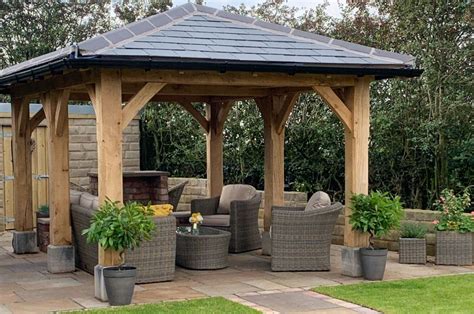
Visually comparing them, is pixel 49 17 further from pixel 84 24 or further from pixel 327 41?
pixel 327 41

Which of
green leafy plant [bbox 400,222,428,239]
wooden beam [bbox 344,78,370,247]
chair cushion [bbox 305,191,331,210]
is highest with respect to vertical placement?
wooden beam [bbox 344,78,370,247]

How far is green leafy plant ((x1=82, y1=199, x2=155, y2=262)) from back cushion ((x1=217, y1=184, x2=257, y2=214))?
3692 mm

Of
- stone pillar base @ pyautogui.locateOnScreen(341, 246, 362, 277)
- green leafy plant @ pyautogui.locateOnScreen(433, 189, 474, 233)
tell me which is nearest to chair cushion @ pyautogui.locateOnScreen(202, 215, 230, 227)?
stone pillar base @ pyautogui.locateOnScreen(341, 246, 362, 277)

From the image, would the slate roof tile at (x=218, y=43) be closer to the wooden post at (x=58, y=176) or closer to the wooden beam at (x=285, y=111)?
the wooden post at (x=58, y=176)

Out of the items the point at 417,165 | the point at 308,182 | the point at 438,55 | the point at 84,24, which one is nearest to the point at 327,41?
the point at 438,55

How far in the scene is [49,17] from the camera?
1588 cm

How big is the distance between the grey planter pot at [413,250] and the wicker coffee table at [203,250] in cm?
228

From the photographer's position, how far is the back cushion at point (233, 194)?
395 inches

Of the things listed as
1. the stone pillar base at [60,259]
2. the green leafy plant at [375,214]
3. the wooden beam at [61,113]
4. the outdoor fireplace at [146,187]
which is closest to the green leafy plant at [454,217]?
the green leafy plant at [375,214]

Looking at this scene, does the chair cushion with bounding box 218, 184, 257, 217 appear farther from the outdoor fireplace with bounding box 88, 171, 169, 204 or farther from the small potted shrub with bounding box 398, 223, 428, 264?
the small potted shrub with bounding box 398, 223, 428, 264

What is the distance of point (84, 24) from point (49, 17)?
2.79ft

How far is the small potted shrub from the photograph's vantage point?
8.56 meters

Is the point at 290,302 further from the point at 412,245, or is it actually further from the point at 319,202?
the point at 412,245

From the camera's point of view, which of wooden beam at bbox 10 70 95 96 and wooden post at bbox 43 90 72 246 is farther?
wooden post at bbox 43 90 72 246
